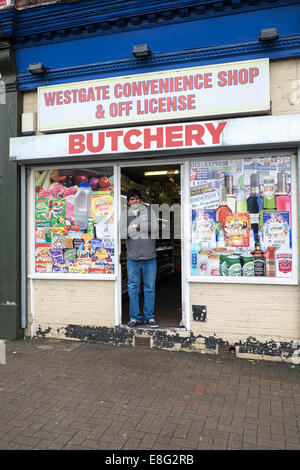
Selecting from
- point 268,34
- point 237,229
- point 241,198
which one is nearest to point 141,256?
point 237,229

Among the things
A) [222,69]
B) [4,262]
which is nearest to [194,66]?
[222,69]

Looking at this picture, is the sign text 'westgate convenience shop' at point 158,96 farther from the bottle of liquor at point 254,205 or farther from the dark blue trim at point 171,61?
the bottle of liquor at point 254,205

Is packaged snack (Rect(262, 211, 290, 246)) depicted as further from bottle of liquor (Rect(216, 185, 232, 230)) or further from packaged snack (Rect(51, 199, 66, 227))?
packaged snack (Rect(51, 199, 66, 227))

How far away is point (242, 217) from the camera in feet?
17.9

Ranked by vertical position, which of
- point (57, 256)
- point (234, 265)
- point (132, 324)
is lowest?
point (132, 324)

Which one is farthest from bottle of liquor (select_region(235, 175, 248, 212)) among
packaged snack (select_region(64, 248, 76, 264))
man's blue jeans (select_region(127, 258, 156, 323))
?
packaged snack (select_region(64, 248, 76, 264))

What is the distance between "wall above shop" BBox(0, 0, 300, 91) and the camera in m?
5.14

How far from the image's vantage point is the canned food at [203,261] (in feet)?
18.3

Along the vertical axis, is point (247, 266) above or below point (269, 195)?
below

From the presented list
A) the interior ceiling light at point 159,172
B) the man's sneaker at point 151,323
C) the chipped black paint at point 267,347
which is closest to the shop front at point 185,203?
the chipped black paint at point 267,347

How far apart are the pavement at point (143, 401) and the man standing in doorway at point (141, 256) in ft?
2.16

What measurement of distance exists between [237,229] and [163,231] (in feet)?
15.6

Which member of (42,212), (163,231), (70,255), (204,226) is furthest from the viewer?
(163,231)

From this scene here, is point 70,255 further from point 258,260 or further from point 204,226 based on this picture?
point 258,260
